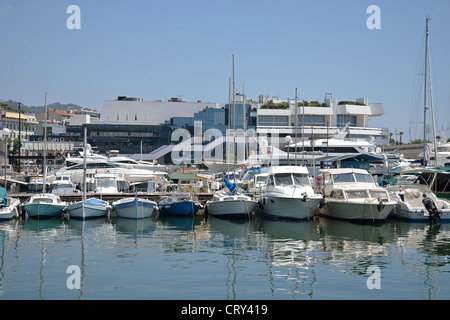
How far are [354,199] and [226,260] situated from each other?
46.5 ft

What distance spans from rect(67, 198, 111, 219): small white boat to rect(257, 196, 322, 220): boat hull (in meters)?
11.9

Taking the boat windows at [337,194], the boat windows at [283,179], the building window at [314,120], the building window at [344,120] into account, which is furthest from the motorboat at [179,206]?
the building window at [344,120]

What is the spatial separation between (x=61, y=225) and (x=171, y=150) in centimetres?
8904

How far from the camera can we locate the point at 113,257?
23.1 meters

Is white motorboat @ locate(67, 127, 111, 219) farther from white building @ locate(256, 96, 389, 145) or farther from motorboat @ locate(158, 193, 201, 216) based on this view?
white building @ locate(256, 96, 389, 145)

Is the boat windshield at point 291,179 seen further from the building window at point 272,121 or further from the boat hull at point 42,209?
the building window at point 272,121

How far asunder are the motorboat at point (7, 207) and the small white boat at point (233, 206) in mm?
14019

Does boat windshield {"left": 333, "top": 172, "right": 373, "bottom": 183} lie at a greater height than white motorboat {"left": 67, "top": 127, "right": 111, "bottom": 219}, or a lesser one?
greater

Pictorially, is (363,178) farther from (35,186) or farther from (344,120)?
(344,120)

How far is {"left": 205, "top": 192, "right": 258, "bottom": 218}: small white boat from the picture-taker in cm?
3634

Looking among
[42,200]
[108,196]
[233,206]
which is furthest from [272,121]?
[42,200]

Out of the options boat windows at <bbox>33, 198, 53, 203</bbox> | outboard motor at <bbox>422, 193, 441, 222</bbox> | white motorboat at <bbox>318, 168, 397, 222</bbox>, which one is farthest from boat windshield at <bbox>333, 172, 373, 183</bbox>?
boat windows at <bbox>33, 198, 53, 203</bbox>

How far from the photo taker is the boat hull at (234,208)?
36.3m
